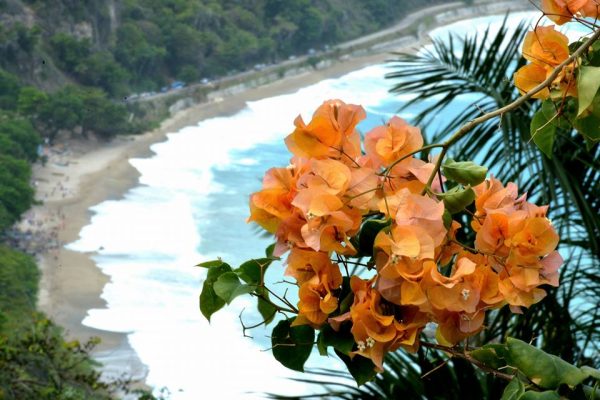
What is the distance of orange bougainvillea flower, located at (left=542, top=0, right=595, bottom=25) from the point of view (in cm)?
44

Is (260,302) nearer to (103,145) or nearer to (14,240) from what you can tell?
(14,240)

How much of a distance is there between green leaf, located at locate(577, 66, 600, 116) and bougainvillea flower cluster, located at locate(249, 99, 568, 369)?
0.17ft

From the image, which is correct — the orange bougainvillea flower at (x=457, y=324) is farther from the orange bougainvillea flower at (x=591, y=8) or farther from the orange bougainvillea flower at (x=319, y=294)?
the orange bougainvillea flower at (x=591, y=8)

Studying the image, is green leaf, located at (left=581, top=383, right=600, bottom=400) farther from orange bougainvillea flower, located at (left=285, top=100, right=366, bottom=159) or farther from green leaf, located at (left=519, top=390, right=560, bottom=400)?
orange bougainvillea flower, located at (left=285, top=100, right=366, bottom=159)

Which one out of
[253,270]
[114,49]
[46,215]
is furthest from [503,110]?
[114,49]

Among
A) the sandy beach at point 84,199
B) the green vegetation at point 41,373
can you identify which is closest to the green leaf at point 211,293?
the green vegetation at point 41,373

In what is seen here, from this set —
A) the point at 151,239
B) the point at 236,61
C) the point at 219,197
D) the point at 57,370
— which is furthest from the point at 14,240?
the point at 57,370

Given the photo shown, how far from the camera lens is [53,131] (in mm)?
14008

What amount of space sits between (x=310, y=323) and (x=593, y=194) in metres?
1.29

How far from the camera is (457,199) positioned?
0.39 metres

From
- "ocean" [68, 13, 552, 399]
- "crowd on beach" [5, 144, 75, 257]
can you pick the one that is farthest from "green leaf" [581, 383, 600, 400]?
"crowd on beach" [5, 144, 75, 257]

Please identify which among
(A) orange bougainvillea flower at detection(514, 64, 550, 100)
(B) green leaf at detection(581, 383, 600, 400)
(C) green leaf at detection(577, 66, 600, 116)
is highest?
(C) green leaf at detection(577, 66, 600, 116)

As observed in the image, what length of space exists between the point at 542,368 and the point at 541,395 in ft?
0.04

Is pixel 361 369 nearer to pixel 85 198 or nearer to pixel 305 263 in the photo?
pixel 305 263
